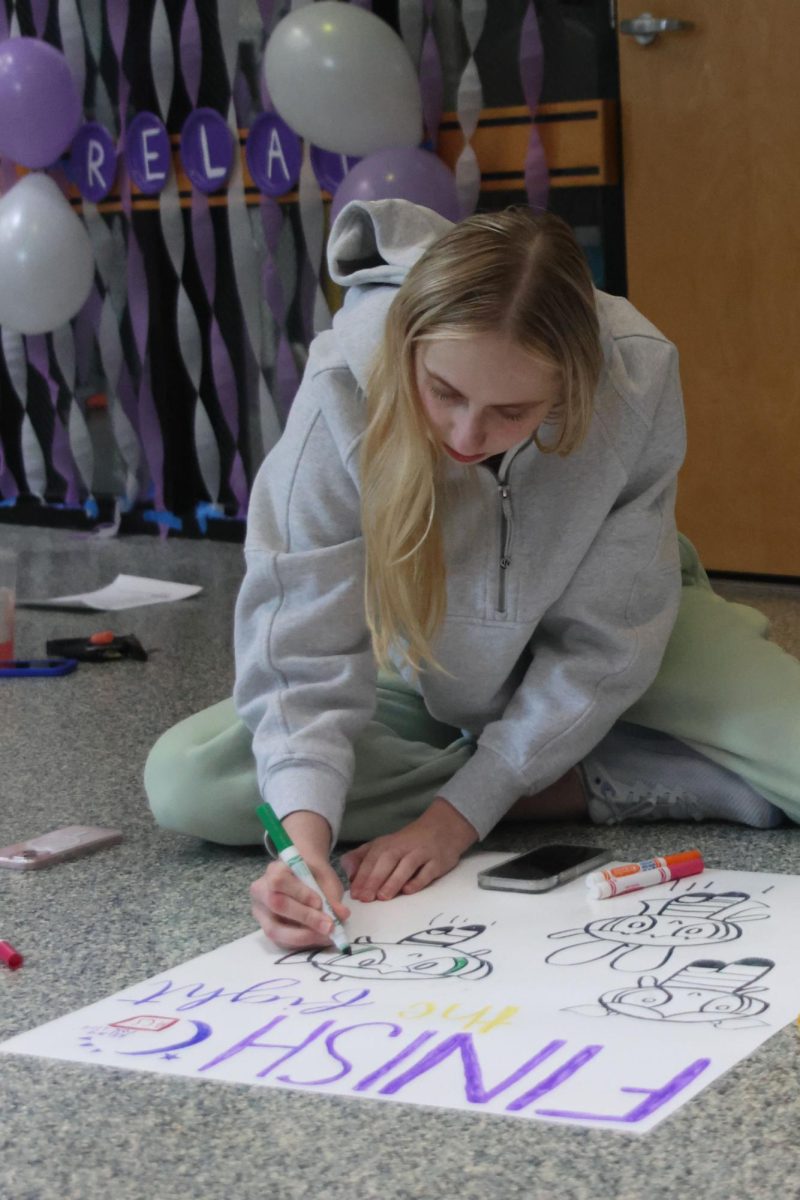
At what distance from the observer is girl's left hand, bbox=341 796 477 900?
1.17 m

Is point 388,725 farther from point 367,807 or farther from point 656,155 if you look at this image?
point 656,155

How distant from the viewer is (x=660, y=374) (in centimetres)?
124

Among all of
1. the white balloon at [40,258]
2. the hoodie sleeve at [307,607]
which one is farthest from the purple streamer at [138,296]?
the hoodie sleeve at [307,607]

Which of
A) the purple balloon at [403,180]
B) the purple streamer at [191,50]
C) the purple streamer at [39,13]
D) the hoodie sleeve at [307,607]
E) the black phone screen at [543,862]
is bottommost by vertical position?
the black phone screen at [543,862]

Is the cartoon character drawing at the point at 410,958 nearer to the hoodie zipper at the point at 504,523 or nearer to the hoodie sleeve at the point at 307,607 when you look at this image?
the hoodie sleeve at the point at 307,607

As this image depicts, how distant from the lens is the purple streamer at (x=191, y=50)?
295 cm

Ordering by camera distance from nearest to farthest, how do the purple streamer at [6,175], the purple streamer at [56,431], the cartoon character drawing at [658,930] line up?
the cartoon character drawing at [658,930] → the purple streamer at [6,175] → the purple streamer at [56,431]

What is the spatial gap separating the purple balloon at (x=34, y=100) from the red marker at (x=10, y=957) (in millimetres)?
1998

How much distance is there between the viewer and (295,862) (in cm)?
108

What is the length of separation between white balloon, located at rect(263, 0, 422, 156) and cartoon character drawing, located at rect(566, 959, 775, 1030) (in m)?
1.77

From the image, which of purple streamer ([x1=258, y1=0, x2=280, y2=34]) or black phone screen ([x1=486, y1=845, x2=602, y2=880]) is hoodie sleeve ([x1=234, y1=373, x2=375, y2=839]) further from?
purple streamer ([x1=258, y1=0, x2=280, y2=34])

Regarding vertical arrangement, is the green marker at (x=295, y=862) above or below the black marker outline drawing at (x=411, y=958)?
above

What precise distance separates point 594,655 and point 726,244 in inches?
50.1

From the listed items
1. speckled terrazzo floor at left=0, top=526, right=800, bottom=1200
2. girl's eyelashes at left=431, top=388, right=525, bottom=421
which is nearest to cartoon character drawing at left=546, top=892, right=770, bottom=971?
speckled terrazzo floor at left=0, top=526, right=800, bottom=1200
